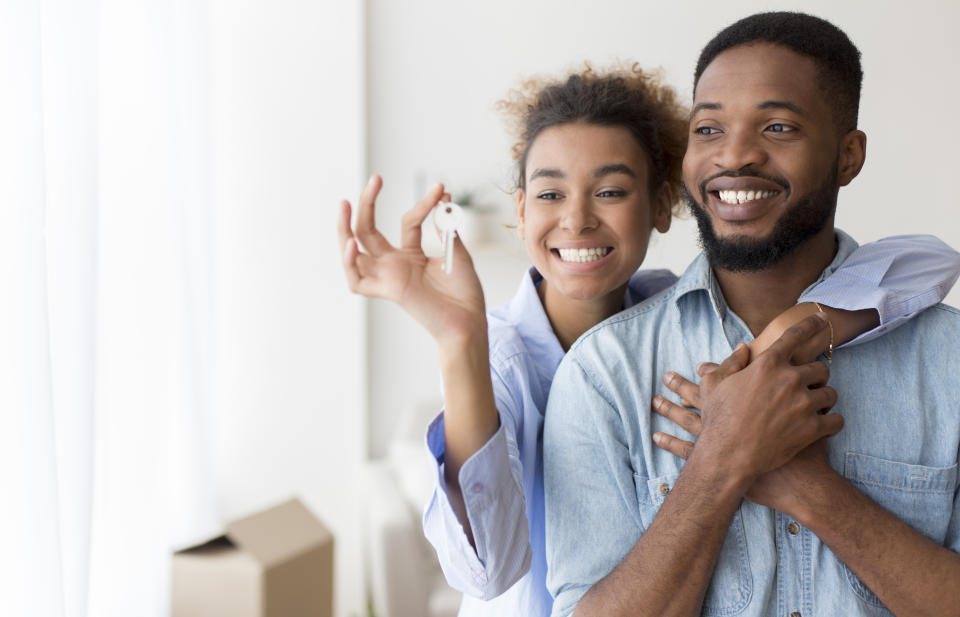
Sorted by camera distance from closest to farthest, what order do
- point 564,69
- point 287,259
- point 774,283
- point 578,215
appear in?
point 774,283
point 578,215
point 287,259
point 564,69

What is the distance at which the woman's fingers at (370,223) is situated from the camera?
0.94 metres

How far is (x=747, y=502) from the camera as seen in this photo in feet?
3.30

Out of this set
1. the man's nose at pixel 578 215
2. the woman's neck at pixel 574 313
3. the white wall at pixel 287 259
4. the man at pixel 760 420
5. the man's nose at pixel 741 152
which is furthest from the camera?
the white wall at pixel 287 259

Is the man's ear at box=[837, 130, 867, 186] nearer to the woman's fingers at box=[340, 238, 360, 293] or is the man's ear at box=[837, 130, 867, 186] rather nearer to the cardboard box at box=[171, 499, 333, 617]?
the woman's fingers at box=[340, 238, 360, 293]

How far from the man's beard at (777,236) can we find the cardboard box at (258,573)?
1399mm

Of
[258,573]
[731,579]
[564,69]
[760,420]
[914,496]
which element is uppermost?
[564,69]

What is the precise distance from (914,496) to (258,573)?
1.50 m

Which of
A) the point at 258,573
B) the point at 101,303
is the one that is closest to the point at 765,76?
the point at 101,303

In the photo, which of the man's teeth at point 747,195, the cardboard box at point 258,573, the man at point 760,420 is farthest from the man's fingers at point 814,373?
the cardboard box at point 258,573

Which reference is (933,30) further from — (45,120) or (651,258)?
(45,120)

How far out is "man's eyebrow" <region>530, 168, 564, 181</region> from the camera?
1298 millimetres

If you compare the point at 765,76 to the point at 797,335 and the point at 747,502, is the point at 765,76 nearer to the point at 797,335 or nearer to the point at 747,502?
the point at 797,335

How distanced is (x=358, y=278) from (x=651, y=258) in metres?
2.58

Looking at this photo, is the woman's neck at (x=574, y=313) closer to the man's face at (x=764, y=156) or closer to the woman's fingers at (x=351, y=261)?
the man's face at (x=764, y=156)
